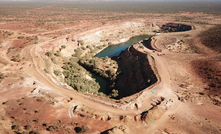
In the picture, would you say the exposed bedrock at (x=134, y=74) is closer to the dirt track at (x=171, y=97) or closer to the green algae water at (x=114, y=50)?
the dirt track at (x=171, y=97)

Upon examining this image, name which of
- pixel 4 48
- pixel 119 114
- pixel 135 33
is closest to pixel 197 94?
pixel 119 114

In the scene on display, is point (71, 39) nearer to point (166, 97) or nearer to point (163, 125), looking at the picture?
point (166, 97)

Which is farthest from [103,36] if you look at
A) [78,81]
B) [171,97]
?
[171,97]

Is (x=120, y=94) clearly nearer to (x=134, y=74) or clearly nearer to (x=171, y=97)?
(x=134, y=74)

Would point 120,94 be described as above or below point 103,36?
below

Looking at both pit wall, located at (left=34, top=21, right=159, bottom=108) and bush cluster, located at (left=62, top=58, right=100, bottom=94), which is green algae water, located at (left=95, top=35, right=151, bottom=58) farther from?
bush cluster, located at (left=62, top=58, right=100, bottom=94)

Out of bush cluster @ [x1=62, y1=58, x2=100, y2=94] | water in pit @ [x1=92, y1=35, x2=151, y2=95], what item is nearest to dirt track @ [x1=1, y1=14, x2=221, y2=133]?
bush cluster @ [x1=62, y1=58, x2=100, y2=94]

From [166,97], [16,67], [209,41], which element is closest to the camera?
[166,97]

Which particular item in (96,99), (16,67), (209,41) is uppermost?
(209,41)

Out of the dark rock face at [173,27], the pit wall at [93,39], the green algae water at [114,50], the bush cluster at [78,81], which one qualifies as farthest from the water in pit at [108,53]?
the dark rock face at [173,27]
